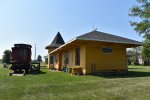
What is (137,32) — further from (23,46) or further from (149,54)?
(23,46)

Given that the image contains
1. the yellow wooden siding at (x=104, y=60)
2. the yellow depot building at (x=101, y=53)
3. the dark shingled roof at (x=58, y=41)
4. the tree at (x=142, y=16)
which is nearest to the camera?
the tree at (x=142, y=16)

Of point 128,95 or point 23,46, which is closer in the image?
point 128,95

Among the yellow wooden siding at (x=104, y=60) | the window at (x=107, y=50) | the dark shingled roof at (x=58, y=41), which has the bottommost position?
the yellow wooden siding at (x=104, y=60)

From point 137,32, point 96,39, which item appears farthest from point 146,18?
point 96,39

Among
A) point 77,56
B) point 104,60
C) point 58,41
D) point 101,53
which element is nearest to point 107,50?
point 101,53

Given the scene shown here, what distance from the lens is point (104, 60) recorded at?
18.7 m

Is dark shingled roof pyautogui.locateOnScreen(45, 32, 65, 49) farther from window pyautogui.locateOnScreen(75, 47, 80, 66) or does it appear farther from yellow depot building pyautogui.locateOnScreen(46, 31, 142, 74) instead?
yellow depot building pyautogui.locateOnScreen(46, 31, 142, 74)

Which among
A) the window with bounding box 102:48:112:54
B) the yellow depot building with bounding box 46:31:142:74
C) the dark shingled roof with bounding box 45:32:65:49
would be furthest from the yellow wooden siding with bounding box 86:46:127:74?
the dark shingled roof with bounding box 45:32:65:49

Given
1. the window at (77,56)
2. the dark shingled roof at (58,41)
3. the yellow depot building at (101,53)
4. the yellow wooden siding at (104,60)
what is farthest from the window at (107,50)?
the dark shingled roof at (58,41)

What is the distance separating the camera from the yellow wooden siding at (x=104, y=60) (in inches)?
711

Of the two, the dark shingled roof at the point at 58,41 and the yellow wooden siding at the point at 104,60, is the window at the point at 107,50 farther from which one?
the dark shingled roof at the point at 58,41

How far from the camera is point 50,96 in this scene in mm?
7660

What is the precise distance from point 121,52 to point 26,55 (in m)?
10.3

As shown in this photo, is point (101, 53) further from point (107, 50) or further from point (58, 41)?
point (58, 41)
